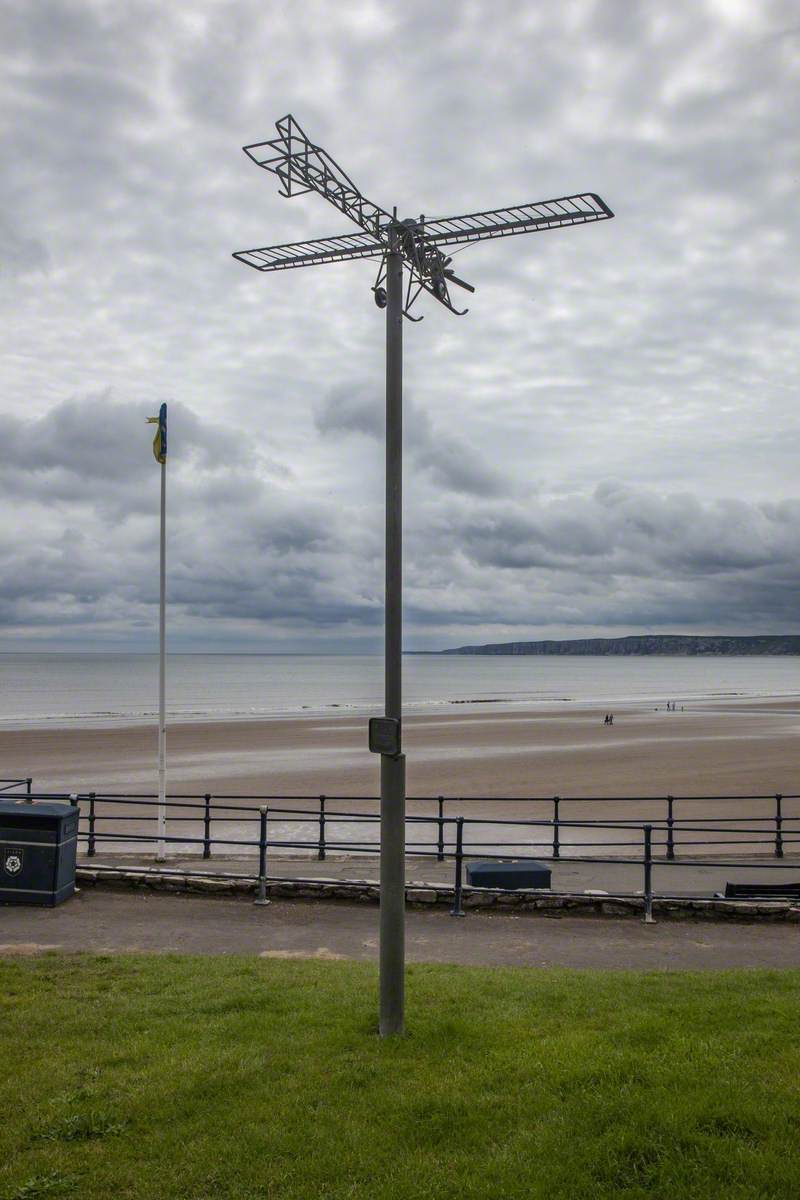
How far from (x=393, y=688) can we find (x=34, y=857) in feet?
21.4

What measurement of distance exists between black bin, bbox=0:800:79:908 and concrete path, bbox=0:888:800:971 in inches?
8.0

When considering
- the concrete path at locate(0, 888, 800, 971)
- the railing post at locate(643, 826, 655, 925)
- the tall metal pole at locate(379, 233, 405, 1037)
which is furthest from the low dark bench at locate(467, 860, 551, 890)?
the tall metal pole at locate(379, 233, 405, 1037)

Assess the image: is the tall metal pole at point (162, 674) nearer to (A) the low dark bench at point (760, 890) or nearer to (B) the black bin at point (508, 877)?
(B) the black bin at point (508, 877)

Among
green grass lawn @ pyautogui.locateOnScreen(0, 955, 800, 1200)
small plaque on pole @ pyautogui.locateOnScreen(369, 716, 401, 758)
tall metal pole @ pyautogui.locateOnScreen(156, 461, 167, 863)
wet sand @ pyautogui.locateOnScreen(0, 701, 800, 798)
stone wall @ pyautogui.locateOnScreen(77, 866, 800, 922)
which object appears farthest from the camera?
wet sand @ pyautogui.locateOnScreen(0, 701, 800, 798)

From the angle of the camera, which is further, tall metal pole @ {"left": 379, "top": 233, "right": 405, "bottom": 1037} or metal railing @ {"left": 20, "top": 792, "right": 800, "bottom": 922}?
metal railing @ {"left": 20, "top": 792, "right": 800, "bottom": 922}

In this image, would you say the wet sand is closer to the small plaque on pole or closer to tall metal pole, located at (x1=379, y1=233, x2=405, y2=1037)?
tall metal pole, located at (x1=379, y1=233, x2=405, y2=1037)

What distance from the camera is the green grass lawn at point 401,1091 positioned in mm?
4547

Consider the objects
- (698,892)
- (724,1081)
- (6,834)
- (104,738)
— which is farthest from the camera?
(104,738)

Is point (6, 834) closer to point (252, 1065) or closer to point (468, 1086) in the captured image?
point (252, 1065)

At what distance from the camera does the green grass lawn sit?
14.9 ft

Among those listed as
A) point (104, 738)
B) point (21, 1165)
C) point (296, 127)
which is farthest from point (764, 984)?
point (104, 738)

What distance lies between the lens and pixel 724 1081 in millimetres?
5402

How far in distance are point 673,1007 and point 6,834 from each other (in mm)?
7908

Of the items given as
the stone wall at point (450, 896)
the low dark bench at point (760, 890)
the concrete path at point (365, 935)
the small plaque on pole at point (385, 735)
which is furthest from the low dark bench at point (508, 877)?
the small plaque on pole at point (385, 735)
